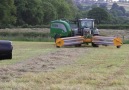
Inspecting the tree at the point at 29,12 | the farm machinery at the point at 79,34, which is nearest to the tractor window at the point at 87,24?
the farm machinery at the point at 79,34

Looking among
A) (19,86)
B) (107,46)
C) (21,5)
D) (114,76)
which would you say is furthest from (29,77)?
(21,5)

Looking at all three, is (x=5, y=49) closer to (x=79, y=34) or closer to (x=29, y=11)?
(x=79, y=34)

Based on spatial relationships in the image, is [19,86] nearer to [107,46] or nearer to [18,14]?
[107,46]

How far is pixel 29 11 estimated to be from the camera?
9394 centimetres

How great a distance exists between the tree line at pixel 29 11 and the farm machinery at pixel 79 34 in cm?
5021

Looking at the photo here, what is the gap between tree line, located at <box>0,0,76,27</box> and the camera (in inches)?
3253

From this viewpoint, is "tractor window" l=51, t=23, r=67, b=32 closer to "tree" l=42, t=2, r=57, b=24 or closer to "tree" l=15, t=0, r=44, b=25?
"tree" l=15, t=0, r=44, b=25

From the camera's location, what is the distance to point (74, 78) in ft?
36.4

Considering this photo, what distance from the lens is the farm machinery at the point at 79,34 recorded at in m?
28.1

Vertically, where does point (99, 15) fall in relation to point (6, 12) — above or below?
below

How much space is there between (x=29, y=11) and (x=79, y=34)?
2530 inches

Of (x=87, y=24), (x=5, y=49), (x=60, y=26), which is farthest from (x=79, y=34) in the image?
(x=5, y=49)

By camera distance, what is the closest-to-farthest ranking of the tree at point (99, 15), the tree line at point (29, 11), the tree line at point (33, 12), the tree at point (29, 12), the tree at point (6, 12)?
the tree at point (6, 12) < the tree line at point (29, 11) < the tree line at point (33, 12) < the tree at point (29, 12) < the tree at point (99, 15)

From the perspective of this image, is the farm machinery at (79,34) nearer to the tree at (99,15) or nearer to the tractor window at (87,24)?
the tractor window at (87,24)
